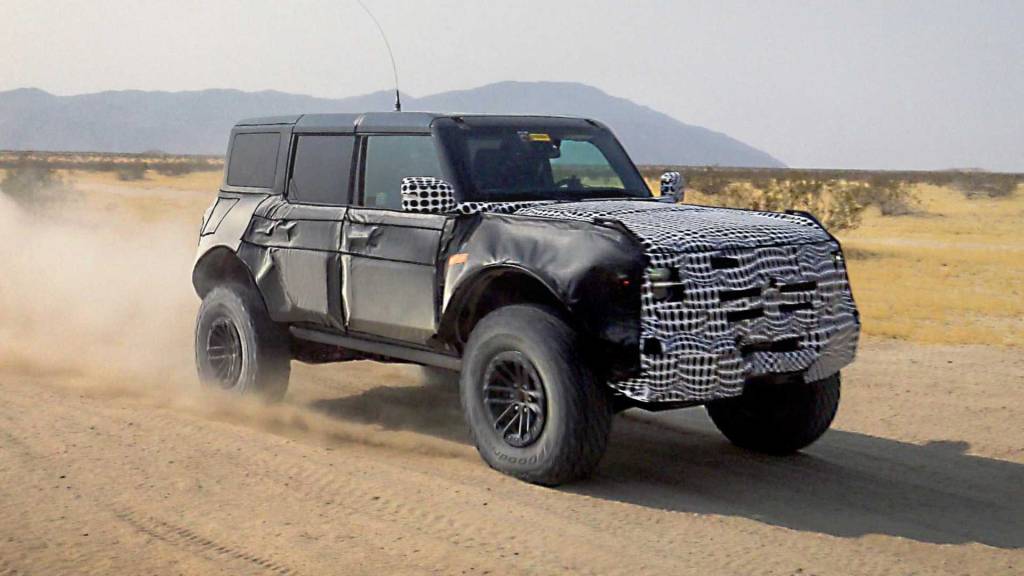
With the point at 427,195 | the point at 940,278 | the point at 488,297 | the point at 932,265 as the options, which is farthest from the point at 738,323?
the point at 932,265

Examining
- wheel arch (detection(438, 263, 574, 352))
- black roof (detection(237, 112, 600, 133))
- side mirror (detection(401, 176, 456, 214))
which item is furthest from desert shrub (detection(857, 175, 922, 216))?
side mirror (detection(401, 176, 456, 214))

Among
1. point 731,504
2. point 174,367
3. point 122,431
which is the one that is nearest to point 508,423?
point 731,504

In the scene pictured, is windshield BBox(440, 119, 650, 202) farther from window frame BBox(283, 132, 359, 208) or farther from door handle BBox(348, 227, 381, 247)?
window frame BBox(283, 132, 359, 208)

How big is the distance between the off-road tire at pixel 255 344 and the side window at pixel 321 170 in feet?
2.66

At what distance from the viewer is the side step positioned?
23.5 ft

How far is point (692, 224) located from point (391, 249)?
72.0 inches

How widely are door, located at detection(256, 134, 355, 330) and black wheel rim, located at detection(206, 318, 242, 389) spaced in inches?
25.2

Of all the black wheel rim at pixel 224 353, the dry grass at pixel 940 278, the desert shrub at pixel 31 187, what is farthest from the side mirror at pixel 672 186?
the desert shrub at pixel 31 187

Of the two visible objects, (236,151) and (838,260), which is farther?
(236,151)

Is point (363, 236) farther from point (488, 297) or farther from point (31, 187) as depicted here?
point (31, 187)

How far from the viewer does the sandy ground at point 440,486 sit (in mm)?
5285

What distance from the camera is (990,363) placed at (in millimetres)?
10648

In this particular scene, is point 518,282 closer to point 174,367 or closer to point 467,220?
point 467,220

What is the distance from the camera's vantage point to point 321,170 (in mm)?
8070
